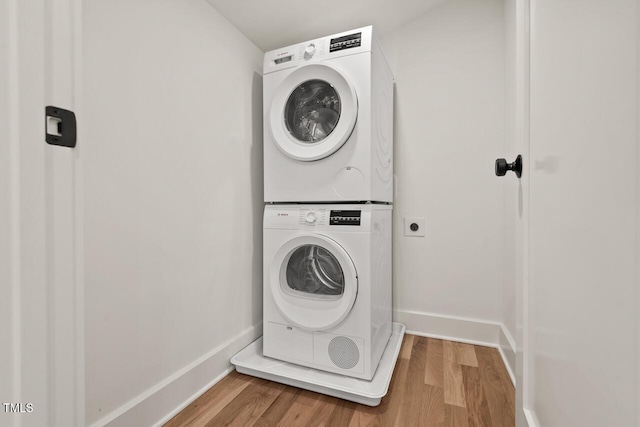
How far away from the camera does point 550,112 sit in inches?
24.5

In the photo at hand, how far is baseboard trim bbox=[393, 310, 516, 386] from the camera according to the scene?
1.69 meters

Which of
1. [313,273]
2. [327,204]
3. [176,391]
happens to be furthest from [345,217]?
[176,391]

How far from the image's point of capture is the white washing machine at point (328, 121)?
1.35 metres

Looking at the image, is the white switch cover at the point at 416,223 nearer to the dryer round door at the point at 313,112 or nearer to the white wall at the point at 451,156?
the white wall at the point at 451,156

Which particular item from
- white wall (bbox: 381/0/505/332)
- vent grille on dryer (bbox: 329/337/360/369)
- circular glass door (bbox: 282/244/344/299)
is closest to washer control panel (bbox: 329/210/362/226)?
circular glass door (bbox: 282/244/344/299)

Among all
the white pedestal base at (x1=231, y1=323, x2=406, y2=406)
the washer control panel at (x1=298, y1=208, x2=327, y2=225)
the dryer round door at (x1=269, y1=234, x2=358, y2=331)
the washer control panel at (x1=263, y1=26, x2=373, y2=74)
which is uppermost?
the washer control panel at (x1=263, y1=26, x2=373, y2=74)

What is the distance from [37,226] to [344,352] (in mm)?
1231

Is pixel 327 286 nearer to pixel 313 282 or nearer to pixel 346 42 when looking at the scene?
pixel 313 282

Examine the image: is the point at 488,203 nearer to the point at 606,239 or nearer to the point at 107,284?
the point at 606,239

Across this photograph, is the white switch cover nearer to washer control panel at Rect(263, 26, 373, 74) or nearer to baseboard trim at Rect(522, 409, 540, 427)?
washer control panel at Rect(263, 26, 373, 74)

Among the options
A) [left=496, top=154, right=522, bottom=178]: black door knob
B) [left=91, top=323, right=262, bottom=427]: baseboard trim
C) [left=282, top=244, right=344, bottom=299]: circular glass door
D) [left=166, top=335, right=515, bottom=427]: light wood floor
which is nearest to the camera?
[left=496, top=154, right=522, bottom=178]: black door knob

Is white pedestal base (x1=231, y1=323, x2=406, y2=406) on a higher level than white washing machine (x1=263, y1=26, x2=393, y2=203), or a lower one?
lower

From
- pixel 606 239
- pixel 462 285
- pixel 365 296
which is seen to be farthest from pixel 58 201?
pixel 462 285

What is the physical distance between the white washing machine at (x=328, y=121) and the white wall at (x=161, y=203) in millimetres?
258
